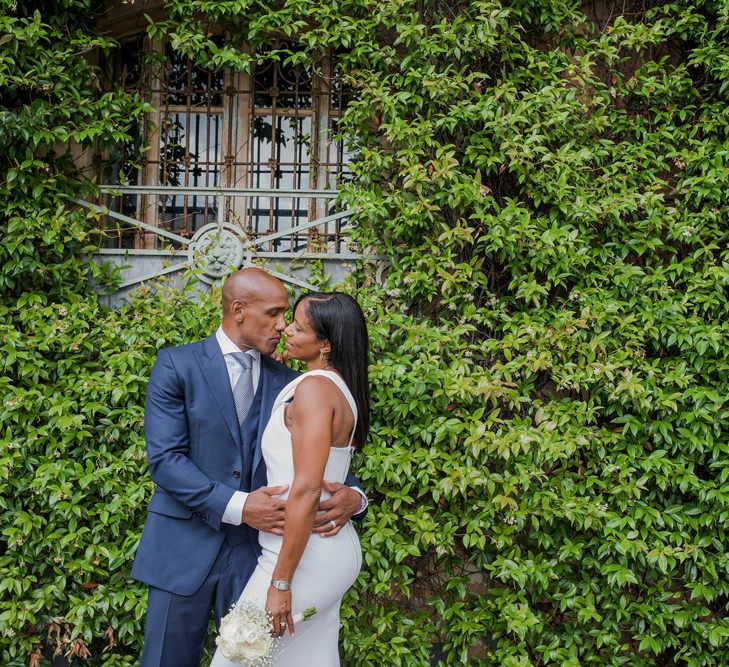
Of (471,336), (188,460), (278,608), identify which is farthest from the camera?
(471,336)

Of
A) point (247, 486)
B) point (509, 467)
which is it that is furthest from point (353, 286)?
point (247, 486)

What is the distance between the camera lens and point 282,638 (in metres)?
2.86

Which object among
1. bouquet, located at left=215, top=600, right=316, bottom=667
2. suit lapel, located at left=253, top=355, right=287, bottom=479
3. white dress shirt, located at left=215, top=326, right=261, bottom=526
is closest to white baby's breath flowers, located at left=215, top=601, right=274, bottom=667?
bouquet, located at left=215, top=600, right=316, bottom=667

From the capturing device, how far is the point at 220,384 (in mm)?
3289

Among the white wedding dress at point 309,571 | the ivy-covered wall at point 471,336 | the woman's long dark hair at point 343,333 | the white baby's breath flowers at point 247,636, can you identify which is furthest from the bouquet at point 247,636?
the ivy-covered wall at point 471,336

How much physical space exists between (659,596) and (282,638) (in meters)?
2.57

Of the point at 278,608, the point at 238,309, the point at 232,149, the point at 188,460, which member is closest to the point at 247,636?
the point at 278,608

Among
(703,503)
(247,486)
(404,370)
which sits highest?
(404,370)

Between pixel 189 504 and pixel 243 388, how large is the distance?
55cm

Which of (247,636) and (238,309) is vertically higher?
(238,309)

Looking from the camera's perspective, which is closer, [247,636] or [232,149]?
[247,636]

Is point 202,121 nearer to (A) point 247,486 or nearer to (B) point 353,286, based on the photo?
(B) point 353,286

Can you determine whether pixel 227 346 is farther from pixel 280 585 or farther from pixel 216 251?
pixel 216 251

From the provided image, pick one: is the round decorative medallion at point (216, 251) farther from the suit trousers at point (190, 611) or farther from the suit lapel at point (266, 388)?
the suit trousers at point (190, 611)
